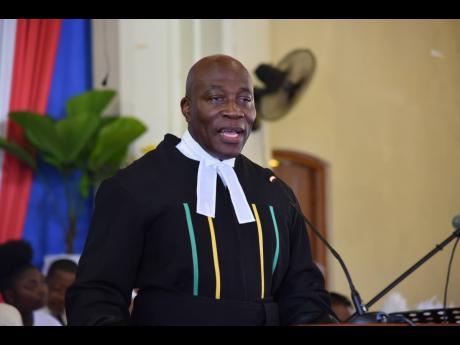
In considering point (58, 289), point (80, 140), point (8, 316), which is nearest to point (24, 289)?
point (58, 289)

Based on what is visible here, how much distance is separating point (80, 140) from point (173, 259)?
4.05 meters

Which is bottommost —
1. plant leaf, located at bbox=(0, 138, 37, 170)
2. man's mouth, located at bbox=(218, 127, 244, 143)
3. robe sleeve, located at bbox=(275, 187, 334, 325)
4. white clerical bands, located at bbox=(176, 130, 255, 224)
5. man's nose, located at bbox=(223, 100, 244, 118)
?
robe sleeve, located at bbox=(275, 187, 334, 325)

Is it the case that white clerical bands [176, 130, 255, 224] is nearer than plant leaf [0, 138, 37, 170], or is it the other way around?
white clerical bands [176, 130, 255, 224]

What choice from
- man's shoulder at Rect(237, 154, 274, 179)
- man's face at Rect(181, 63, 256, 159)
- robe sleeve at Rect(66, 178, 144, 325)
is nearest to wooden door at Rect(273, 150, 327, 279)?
man's shoulder at Rect(237, 154, 274, 179)

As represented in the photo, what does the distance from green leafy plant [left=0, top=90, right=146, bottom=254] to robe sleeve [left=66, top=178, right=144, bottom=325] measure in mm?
3912

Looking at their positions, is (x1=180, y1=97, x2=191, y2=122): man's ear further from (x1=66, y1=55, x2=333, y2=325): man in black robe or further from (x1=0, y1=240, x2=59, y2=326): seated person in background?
(x1=0, y1=240, x2=59, y2=326): seated person in background

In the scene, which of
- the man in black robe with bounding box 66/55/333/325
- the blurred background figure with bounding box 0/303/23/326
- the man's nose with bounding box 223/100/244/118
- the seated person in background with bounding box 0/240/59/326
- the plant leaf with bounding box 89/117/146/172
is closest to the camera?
the man in black robe with bounding box 66/55/333/325

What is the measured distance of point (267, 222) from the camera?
2816 mm

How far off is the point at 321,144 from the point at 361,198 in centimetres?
96

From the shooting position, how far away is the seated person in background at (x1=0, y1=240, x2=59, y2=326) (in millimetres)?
5109
